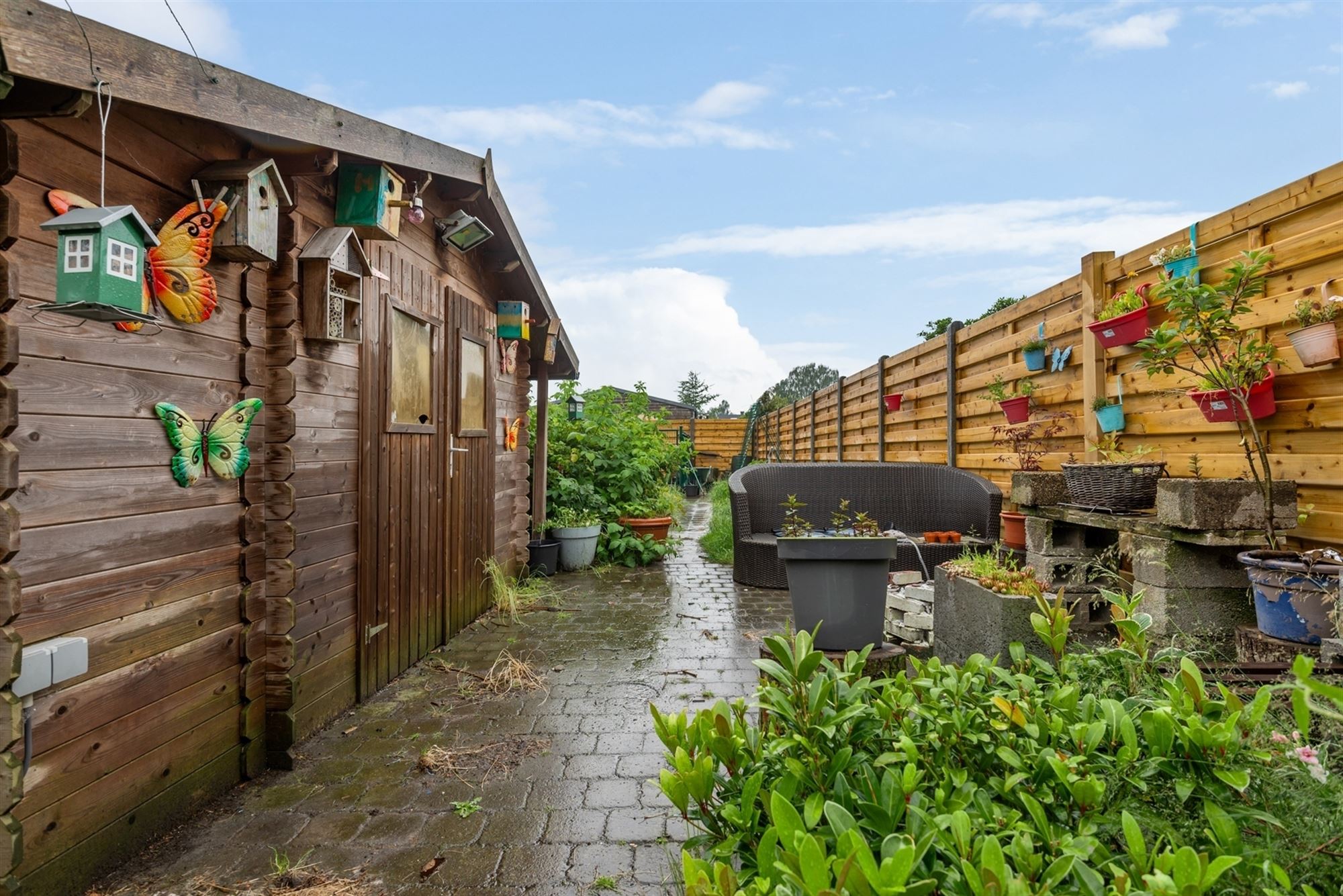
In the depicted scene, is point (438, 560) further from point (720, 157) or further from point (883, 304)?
point (883, 304)

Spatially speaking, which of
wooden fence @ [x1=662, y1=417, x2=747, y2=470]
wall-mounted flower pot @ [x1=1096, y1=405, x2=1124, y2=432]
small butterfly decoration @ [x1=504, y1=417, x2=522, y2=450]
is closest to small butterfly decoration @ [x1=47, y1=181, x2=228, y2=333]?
small butterfly decoration @ [x1=504, y1=417, x2=522, y2=450]

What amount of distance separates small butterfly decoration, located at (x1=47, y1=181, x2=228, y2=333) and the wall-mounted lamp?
6.56 ft

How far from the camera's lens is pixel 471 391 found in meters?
4.87

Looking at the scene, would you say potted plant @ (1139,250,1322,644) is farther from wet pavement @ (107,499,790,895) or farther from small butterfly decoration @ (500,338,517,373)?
small butterfly decoration @ (500,338,517,373)

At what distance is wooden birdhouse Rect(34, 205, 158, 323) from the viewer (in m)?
1.69

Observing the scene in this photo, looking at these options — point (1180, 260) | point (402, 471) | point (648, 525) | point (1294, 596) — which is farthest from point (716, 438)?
point (1294, 596)

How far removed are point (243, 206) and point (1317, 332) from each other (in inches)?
141

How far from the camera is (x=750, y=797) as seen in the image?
1.12 meters

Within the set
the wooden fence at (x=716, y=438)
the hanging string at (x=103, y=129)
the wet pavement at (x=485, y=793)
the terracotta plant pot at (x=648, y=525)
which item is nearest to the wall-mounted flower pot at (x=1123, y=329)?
the wet pavement at (x=485, y=793)

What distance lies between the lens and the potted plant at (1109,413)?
12.2 ft

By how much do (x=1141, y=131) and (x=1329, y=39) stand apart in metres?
3.25

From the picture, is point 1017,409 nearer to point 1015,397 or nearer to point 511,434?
point 1015,397

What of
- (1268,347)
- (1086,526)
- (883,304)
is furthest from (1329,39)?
(883,304)

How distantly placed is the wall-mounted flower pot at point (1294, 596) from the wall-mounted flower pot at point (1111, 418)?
1.50 meters
